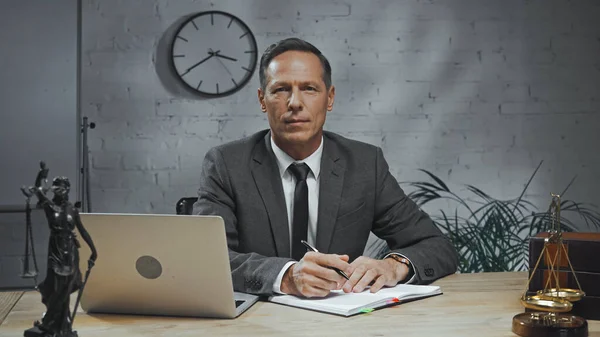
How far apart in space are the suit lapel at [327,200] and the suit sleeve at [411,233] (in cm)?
15

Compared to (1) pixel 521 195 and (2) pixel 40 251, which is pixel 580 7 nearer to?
(1) pixel 521 195

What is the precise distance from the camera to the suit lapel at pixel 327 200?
223 centimetres

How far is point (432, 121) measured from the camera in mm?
4309

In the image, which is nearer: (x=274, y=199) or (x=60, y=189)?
(x=60, y=189)

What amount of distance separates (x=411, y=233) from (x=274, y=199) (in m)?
0.42

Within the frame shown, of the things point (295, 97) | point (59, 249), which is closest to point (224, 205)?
point (295, 97)

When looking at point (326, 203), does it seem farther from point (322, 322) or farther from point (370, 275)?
point (322, 322)

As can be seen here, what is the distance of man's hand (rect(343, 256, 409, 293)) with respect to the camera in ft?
5.66

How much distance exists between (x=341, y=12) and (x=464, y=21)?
2.37ft

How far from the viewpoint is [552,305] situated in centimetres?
143

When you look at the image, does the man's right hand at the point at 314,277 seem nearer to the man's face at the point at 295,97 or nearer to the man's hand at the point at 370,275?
the man's hand at the point at 370,275

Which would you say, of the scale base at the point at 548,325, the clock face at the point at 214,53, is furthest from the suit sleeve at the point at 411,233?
the clock face at the point at 214,53

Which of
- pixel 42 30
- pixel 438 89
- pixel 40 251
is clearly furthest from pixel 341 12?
pixel 40 251

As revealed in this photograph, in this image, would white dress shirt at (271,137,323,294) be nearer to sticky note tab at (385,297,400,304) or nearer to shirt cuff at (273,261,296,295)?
shirt cuff at (273,261,296,295)
